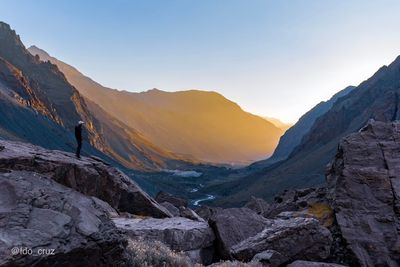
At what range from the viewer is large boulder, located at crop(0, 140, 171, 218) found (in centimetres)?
1700

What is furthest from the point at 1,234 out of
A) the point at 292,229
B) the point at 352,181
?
the point at 352,181

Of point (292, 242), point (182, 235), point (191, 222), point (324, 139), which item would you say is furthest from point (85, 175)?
point (324, 139)

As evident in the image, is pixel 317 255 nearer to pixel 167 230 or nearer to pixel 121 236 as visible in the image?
pixel 167 230

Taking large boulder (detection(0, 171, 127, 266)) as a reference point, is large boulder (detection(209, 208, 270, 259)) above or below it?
below

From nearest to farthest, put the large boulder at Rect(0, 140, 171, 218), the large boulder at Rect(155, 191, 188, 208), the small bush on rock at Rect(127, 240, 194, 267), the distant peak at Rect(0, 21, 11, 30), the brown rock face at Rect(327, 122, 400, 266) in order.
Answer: the small bush on rock at Rect(127, 240, 194, 267) < the brown rock face at Rect(327, 122, 400, 266) < the large boulder at Rect(0, 140, 171, 218) < the large boulder at Rect(155, 191, 188, 208) < the distant peak at Rect(0, 21, 11, 30)

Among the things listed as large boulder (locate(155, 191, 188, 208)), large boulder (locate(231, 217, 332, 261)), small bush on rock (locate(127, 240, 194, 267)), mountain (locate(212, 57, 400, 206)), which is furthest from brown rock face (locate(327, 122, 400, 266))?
mountain (locate(212, 57, 400, 206))

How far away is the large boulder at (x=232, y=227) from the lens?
14.4 m

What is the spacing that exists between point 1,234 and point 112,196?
13.2 metres

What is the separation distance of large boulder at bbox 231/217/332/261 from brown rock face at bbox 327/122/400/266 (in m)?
1.44

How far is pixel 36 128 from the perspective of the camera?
8100cm

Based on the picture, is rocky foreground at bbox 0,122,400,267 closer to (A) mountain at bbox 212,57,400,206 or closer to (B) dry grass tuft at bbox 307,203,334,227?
(B) dry grass tuft at bbox 307,203,334,227

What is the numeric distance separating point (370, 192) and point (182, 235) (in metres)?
7.26

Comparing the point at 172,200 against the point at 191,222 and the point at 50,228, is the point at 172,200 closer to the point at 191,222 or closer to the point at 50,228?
the point at 191,222

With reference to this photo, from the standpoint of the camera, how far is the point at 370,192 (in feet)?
52.1
